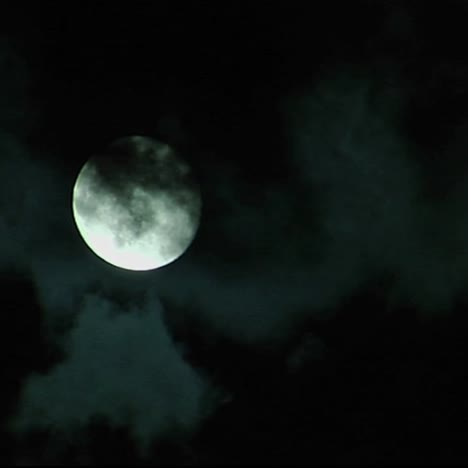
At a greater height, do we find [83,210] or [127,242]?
[83,210]

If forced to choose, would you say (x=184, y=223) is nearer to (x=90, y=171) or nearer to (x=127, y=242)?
(x=127, y=242)

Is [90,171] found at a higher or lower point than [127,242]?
higher

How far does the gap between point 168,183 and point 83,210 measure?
4.62 meters

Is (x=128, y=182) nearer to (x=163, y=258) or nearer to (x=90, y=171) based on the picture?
(x=90, y=171)

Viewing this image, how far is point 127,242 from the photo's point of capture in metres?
30.6

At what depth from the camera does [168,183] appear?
30469mm

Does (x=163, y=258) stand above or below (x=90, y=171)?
below

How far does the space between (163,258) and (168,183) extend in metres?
3.91

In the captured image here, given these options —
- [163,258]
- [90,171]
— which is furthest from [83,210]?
[163,258]

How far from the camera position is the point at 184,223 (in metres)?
31.2

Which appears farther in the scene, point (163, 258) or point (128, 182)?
point (163, 258)

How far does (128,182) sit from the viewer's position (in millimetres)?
29875

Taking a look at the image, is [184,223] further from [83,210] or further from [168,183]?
[83,210]

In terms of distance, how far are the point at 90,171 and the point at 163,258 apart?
5.53m
